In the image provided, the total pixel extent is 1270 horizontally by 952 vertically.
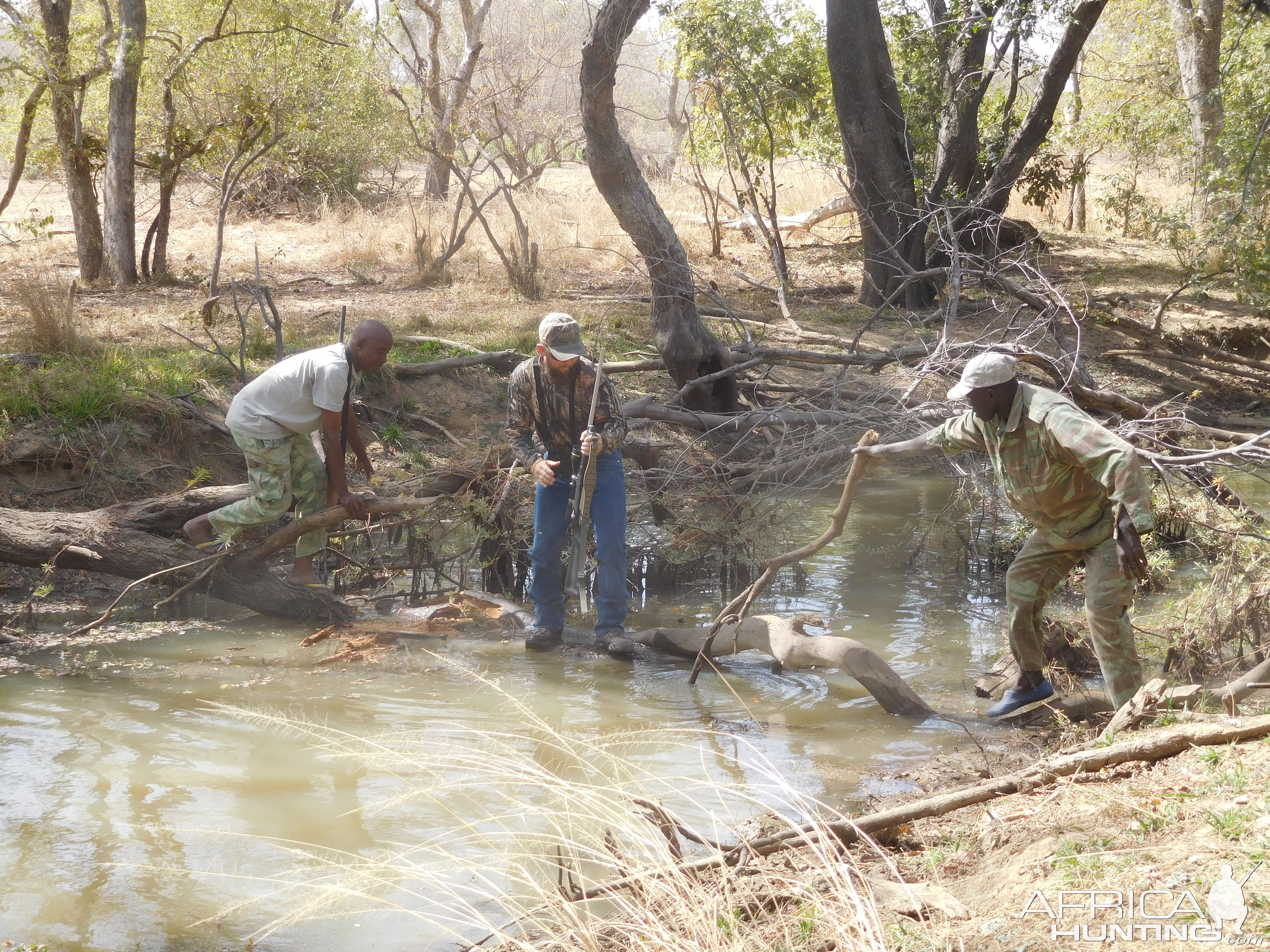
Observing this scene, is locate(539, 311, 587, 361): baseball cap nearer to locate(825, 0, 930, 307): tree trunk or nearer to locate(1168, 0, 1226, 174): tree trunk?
locate(825, 0, 930, 307): tree trunk

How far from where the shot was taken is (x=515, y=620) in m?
6.88

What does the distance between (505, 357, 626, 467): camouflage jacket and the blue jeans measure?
179 mm

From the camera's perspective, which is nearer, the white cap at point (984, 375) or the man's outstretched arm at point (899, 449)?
the white cap at point (984, 375)

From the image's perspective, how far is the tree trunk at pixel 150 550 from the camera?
21.6ft

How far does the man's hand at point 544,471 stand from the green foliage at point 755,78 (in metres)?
6.56

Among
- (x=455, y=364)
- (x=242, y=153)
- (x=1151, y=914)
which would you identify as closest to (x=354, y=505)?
(x=455, y=364)

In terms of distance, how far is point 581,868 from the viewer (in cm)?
366

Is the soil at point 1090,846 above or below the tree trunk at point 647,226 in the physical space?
below

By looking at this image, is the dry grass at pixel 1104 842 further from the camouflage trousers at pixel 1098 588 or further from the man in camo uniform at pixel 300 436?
the man in camo uniform at pixel 300 436

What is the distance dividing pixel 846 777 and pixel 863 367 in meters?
5.72

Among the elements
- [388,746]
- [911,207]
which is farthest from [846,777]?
[911,207]

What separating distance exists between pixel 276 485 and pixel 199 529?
0.66 meters

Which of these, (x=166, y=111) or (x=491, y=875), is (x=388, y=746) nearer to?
(x=491, y=875)

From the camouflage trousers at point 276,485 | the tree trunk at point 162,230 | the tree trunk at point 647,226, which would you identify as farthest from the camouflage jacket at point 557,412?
the tree trunk at point 162,230
